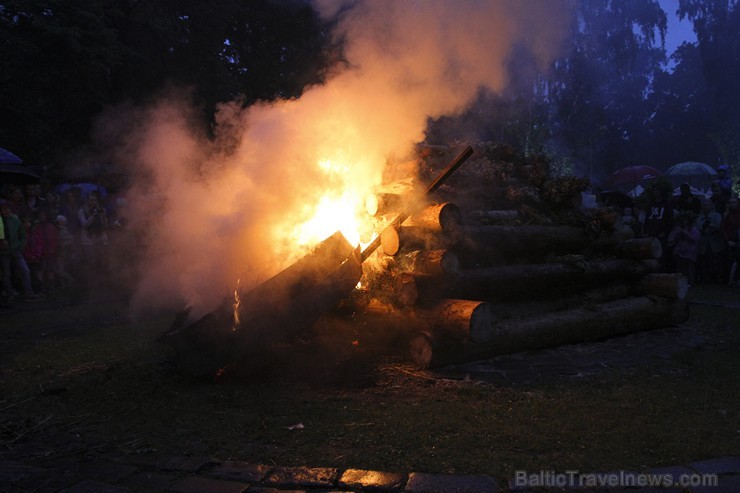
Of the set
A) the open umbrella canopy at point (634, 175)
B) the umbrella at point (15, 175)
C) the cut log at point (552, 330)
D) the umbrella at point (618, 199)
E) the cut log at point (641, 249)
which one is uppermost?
the umbrella at point (15, 175)

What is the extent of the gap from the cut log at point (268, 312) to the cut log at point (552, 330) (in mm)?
1122

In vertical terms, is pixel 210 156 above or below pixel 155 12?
below

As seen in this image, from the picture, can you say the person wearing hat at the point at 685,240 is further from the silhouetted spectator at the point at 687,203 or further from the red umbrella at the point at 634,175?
the red umbrella at the point at 634,175

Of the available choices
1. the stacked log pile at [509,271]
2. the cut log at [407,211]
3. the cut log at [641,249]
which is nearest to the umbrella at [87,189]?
the stacked log pile at [509,271]

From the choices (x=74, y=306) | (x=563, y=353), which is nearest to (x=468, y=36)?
(x=563, y=353)

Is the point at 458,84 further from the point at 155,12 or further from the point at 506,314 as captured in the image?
the point at 155,12

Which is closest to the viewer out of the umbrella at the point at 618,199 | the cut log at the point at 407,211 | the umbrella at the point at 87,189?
the cut log at the point at 407,211

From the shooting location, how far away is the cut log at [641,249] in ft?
27.3

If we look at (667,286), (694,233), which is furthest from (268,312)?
(694,233)

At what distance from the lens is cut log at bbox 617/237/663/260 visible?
27.3 ft

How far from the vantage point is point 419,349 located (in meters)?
5.82

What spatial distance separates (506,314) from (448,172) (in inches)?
78.0

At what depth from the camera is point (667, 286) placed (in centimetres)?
786

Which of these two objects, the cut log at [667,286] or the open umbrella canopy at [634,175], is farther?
the open umbrella canopy at [634,175]
